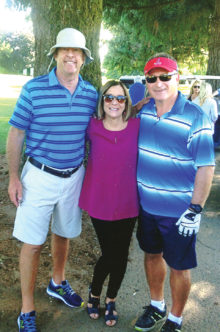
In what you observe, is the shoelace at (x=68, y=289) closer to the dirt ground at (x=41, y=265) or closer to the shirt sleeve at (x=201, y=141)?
the dirt ground at (x=41, y=265)

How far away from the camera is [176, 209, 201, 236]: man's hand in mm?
2334

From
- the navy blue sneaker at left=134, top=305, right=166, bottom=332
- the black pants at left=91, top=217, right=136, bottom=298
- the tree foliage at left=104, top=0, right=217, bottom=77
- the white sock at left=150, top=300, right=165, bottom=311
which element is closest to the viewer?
→ the black pants at left=91, top=217, right=136, bottom=298

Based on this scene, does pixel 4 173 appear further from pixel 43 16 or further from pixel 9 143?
pixel 9 143

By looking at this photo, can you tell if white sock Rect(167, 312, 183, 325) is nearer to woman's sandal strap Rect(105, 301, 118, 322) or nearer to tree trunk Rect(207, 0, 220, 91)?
woman's sandal strap Rect(105, 301, 118, 322)

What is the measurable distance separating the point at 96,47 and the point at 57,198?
240cm

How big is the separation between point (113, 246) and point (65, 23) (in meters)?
2.73

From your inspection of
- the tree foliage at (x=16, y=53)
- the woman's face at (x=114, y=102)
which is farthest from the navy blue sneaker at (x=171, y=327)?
the tree foliage at (x=16, y=53)

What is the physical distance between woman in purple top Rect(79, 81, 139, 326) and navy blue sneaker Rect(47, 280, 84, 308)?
0.61m

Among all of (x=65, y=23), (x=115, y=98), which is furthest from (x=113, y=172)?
(x=65, y=23)

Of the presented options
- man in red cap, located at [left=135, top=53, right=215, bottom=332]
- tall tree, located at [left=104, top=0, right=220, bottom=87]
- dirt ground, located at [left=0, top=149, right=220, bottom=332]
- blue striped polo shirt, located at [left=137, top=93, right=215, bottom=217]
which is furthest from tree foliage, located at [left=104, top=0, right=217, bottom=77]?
blue striped polo shirt, located at [left=137, top=93, right=215, bottom=217]

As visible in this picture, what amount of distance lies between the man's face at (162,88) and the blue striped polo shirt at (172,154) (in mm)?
78

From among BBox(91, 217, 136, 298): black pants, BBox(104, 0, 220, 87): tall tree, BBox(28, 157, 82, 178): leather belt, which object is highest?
BBox(104, 0, 220, 87): tall tree

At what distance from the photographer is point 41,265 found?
11.6 ft

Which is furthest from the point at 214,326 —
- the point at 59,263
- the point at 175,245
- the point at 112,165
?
the point at 112,165
